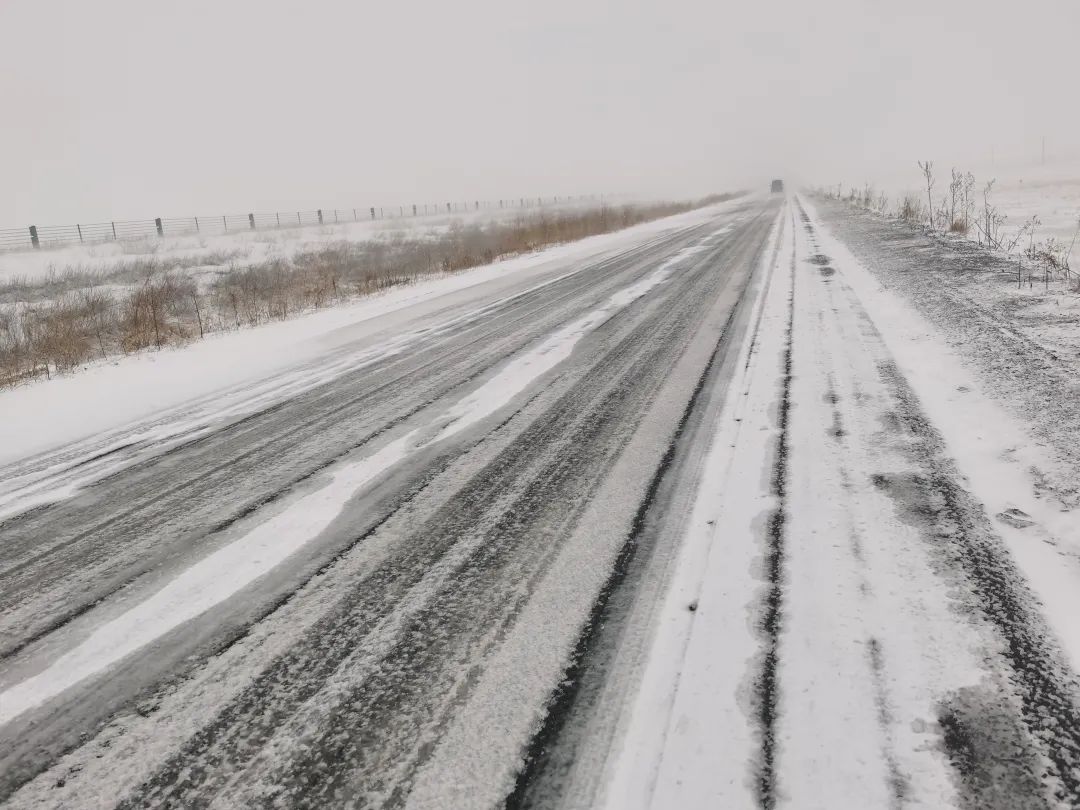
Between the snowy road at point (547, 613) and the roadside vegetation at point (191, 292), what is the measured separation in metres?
5.00

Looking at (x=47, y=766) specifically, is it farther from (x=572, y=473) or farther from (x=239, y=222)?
(x=239, y=222)

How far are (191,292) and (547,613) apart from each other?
13816mm

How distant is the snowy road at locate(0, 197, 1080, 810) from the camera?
58.4 inches

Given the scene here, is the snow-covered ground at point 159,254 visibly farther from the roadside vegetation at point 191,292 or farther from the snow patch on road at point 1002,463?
the snow patch on road at point 1002,463

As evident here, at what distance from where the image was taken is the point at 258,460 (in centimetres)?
359

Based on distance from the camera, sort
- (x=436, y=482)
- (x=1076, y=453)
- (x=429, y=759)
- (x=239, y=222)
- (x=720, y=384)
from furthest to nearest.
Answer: (x=239, y=222) → (x=720, y=384) → (x=436, y=482) → (x=1076, y=453) → (x=429, y=759)

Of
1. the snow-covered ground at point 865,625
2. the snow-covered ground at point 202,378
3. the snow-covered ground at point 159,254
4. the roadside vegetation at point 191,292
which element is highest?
the snow-covered ground at point 159,254

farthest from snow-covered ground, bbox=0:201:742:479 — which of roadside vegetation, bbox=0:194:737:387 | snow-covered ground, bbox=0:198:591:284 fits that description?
snow-covered ground, bbox=0:198:591:284

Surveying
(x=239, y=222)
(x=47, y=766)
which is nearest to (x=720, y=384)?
(x=47, y=766)

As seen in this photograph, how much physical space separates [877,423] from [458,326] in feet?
15.9

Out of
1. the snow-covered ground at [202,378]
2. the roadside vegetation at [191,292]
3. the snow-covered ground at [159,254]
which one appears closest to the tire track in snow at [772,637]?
the snow-covered ground at [202,378]

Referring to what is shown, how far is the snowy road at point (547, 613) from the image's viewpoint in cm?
148

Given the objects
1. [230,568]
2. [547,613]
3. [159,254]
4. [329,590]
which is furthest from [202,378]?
[159,254]

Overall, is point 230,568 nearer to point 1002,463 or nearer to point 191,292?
point 1002,463
